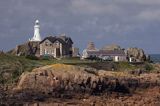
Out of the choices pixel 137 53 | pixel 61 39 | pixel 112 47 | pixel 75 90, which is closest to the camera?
pixel 75 90

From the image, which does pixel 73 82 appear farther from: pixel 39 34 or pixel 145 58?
pixel 39 34

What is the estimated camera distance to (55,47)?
316 ft

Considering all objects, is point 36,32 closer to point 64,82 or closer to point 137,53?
point 137,53

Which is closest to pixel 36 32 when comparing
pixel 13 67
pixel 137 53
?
pixel 137 53

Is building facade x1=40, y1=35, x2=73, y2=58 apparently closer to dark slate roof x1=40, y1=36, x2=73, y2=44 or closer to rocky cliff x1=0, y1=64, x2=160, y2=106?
dark slate roof x1=40, y1=36, x2=73, y2=44

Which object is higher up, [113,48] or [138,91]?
[113,48]

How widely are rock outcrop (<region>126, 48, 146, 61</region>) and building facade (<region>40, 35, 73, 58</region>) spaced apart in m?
9.79

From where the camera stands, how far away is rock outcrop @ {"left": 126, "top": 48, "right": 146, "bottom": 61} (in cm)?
9525

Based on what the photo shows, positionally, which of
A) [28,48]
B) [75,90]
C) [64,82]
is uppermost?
[28,48]

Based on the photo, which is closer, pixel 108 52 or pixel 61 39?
pixel 61 39

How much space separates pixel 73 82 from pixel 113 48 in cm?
5635

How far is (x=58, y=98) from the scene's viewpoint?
4684 centimetres

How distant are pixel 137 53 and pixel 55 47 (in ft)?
43.6

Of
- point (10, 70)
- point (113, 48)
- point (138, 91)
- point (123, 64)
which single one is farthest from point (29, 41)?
point (138, 91)
